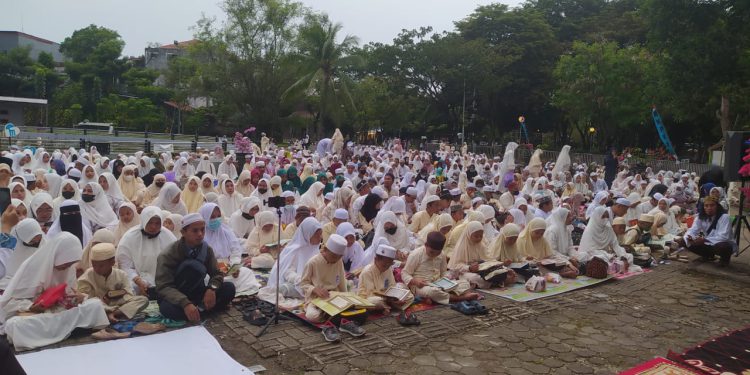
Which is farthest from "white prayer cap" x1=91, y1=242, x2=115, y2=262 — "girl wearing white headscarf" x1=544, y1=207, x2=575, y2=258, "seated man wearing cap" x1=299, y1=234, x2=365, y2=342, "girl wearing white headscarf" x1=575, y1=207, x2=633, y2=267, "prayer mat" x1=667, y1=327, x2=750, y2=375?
"girl wearing white headscarf" x1=575, y1=207, x2=633, y2=267

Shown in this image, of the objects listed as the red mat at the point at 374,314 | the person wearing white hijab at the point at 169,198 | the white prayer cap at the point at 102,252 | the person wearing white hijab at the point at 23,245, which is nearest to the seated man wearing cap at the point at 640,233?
the red mat at the point at 374,314

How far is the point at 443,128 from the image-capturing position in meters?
38.6

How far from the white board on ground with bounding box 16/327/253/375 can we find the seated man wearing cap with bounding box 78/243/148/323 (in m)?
0.49

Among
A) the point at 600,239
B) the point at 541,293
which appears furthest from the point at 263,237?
the point at 600,239

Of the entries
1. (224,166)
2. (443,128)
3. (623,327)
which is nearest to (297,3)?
(443,128)

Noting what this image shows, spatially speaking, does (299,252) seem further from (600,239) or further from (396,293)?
(600,239)

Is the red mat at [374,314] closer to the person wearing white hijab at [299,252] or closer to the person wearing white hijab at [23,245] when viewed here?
the person wearing white hijab at [299,252]

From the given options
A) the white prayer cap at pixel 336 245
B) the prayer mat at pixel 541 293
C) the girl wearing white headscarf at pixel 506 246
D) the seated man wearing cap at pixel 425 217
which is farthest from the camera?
the seated man wearing cap at pixel 425 217

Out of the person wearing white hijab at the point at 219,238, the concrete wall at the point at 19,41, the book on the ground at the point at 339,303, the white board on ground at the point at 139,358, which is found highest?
the concrete wall at the point at 19,41

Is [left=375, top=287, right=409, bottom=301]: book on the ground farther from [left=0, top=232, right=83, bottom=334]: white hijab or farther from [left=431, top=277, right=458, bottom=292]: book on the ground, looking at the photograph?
[left=0, top=232, right=83, bottom=334]: white hijab

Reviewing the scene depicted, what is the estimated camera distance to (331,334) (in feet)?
16.7

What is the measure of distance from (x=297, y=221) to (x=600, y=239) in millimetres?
4376

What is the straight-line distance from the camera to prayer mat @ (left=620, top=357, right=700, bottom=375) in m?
4.61

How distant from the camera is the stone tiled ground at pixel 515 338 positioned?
4695 millimetres
